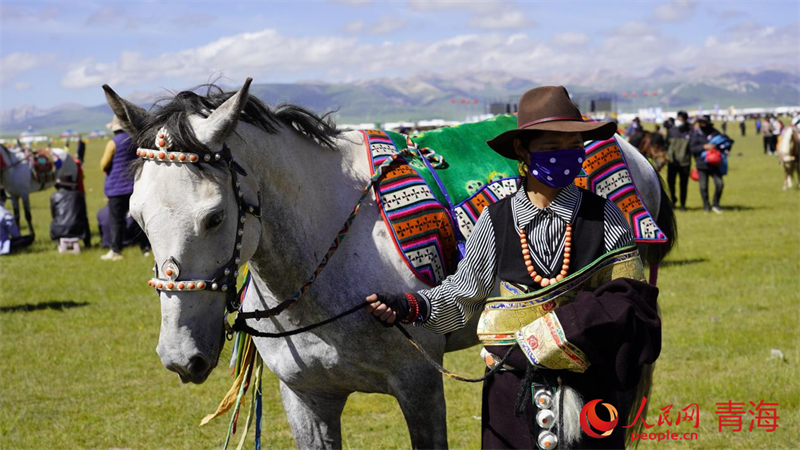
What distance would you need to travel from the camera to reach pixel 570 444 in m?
2.76

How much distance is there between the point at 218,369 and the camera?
7.25 metres

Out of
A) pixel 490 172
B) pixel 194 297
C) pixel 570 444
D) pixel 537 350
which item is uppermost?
pixel 490 172

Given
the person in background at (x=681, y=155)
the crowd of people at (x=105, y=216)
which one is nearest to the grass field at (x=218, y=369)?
the crowd of people at (x=105, y=216)

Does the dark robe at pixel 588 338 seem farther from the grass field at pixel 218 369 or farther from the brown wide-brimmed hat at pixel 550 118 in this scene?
the grass field at pixel 218 369

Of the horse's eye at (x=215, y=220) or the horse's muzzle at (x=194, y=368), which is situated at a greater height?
the horse's eye at (x=215, y=220)

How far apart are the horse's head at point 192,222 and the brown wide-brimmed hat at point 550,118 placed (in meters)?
0.97

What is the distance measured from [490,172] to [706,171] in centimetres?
1409

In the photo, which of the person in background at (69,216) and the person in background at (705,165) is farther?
the person in background at (705,165)

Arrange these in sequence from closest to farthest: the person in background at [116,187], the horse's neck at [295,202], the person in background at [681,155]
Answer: the horse's neck at [295,202]
the person in background at [116,187]
the person in background at [681,155]

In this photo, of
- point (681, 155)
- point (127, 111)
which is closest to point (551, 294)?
point (127, 111)

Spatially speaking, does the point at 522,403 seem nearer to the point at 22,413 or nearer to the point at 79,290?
the point at 22,413

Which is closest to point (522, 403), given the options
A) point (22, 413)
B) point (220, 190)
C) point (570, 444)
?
point (570, 444)

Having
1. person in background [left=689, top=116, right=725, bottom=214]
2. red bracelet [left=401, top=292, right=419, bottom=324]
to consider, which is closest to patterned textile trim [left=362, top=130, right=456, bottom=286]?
red bracelet [left=401, top=292, right=419, bottom=324]

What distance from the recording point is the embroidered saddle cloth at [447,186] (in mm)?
3486
